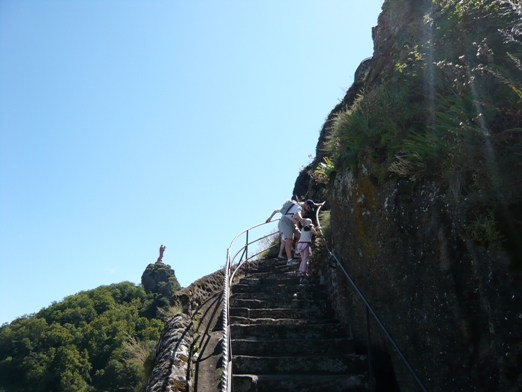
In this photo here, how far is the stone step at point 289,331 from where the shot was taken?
6016 millimetres

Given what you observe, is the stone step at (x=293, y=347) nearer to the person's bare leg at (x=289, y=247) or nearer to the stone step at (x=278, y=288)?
the stone step at (x=278, y=288)

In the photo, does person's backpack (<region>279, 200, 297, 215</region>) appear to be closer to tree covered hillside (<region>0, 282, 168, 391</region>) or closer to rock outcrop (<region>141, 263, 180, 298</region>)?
tree covered hillside (<region>0, 282, 168, 391</region>)

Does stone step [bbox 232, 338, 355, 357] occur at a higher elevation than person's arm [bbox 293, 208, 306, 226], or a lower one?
lower

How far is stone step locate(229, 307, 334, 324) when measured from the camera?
6.80 metres

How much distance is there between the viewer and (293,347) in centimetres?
560

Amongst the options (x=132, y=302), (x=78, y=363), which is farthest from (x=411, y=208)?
(x=132, y=302)

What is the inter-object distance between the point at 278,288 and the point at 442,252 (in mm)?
4682

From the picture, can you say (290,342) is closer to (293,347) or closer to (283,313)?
(293,347)

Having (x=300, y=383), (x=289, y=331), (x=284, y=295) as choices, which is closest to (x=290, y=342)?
(x=289, y=331)

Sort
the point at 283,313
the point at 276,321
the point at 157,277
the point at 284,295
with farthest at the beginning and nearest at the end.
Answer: the point at 157,277, the point at 284,295, the point at 283,313, the point at 276,321

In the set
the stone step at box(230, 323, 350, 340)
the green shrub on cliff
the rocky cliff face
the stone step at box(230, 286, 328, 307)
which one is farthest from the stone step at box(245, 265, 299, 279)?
the green shrub on cliff

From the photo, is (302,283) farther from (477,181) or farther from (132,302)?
(132,302)

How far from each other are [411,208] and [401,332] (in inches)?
51.8

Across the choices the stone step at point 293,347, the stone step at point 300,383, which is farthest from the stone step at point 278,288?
the stone step at point 300,383
